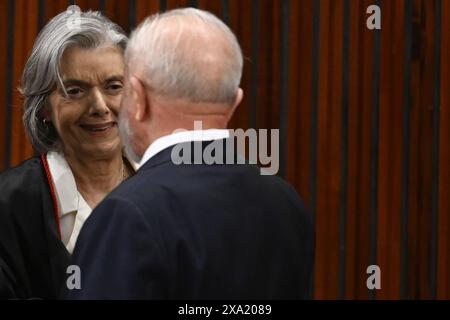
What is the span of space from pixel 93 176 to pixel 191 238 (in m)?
0.76

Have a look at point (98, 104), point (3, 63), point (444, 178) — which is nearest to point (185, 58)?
point (98, 104)

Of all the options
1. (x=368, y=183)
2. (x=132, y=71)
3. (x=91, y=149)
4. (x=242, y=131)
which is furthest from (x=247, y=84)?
(x=132, y=71)

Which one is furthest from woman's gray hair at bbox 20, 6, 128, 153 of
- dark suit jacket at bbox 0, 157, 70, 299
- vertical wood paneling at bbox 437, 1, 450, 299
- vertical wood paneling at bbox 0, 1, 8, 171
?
vertical wood paneling at bbox 437, 1, 450, 299

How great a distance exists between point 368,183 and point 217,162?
123 cm

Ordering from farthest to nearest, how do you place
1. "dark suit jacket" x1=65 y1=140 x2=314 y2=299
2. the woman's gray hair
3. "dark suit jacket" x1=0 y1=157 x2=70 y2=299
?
the woman's gray hair, "dark suit jacket" x1=0 y1=157 x2=70 y2=299, "dark suit jacket" x1=65 y1=140 x2=314 y2=299

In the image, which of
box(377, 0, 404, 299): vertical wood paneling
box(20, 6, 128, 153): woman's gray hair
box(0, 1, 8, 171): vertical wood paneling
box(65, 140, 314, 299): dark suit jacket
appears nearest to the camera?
box(65, 140, 314, 299): dark suit jacket

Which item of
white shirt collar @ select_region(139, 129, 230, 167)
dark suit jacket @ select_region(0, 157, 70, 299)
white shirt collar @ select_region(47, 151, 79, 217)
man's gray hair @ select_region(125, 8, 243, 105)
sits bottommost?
dark suit jacket @ select_region(0, 157, 70, 299)

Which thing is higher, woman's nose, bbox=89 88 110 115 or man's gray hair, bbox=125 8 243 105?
man's gray hair, bbox=125 8 243 105

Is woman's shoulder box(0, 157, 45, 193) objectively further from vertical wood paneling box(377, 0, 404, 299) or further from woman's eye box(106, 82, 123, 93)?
vertical wood paneling box(377, 0, 404, 299)

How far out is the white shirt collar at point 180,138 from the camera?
1.27 metres

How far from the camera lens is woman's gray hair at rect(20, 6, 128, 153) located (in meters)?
1.87

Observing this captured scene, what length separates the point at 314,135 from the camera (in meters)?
2.45

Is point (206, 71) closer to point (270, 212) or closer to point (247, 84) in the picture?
point (270, 212)

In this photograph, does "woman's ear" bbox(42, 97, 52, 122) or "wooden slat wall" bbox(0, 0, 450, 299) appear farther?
"wooden slat wall" bbox(0, 0, 450, 299)
